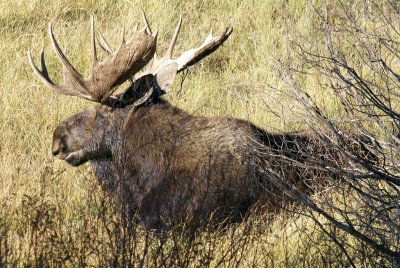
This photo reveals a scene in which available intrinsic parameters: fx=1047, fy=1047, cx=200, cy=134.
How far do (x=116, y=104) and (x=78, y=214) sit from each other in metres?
1.43

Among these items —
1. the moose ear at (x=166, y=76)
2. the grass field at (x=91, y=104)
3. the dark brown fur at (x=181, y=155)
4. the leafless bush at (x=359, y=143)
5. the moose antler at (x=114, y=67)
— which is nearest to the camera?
the leafless bush at (x=359, y=143)

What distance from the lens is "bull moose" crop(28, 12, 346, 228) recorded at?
7215 millimetres

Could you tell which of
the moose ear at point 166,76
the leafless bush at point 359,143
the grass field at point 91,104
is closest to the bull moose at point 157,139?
the moose ear at point 166,76

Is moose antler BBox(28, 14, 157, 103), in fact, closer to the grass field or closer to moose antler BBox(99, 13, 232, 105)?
moose antler BBox(99, 13, 232, 105)

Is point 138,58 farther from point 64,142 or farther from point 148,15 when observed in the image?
point 148,15

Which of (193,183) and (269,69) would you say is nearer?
(193,183)

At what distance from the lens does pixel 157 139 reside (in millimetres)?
7570

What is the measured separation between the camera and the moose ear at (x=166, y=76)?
767 cm

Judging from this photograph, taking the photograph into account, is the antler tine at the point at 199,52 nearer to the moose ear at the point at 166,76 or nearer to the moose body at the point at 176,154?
the moose ear at the point at 166,76

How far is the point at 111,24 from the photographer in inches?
453

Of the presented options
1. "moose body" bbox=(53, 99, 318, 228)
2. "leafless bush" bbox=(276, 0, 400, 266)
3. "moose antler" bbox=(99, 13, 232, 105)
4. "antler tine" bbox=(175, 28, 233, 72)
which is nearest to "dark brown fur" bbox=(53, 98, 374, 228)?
"moose body" bbox=(53, 99, 318, 228)

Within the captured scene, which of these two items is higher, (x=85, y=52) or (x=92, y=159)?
(x=85, y=52)

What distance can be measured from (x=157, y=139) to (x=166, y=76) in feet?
1.58

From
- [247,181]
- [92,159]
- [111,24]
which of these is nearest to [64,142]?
[92,159]
